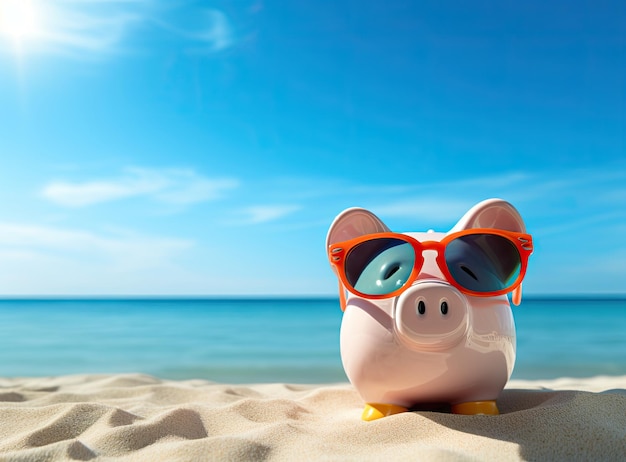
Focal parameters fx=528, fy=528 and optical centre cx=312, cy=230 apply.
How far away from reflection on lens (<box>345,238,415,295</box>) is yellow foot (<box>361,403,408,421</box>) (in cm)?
60

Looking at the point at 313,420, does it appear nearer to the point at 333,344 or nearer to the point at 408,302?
the point at 408,302

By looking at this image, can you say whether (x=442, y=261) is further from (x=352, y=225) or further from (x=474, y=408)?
(x=474, y=408)

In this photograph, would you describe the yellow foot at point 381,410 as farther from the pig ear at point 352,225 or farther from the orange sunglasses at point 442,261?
the pig ear at point 352,225

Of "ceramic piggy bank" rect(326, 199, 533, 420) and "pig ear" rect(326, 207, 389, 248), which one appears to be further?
"pig ear" rect(326, 207, 389, 248)

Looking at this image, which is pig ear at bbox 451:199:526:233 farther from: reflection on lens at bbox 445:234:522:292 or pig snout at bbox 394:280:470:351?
pig snout at bbox 394:280:470:351

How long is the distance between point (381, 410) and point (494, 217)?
1.20m

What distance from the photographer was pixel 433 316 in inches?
96.3

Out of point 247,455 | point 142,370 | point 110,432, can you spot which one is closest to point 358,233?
point 247,455

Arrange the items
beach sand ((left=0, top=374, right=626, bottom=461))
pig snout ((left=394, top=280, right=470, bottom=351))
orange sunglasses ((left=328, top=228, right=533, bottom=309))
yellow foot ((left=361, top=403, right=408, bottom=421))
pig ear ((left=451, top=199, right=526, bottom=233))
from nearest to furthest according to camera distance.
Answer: beach sand ((left=0, top=374, right=626, bottom=461)) → pig snout ((left=394, top=280, right=470, bottom=351)) → orange sunglasses ((left=328, top=228, right=533, bottom=309)) → yellow foot ((left=361, top=403, right=408, bottom=421)) → pig ear ((left=451, top=199, right=526, bottom=233))

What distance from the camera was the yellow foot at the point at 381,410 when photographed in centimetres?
271

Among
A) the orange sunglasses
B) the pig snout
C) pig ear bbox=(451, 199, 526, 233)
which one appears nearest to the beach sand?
the pig snout

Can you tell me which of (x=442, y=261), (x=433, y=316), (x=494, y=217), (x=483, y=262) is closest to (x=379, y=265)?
(x=442, y=261)

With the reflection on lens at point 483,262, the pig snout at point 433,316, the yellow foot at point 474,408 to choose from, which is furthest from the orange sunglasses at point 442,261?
the yellow foot at point 474,408

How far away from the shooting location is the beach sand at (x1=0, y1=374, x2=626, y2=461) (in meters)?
2.18
